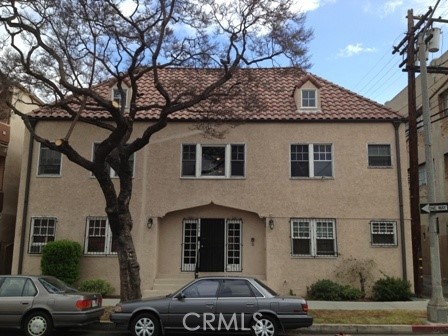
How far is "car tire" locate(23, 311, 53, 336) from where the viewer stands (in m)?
10.3

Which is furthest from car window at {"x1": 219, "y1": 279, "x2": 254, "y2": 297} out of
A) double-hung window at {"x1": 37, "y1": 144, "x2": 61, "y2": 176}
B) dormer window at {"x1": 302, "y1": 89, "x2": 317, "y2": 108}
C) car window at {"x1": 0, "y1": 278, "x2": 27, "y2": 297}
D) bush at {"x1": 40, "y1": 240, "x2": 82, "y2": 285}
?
double-hung window at {"x1": 37, "y1": 144, "x2": 61, "y2": 176}

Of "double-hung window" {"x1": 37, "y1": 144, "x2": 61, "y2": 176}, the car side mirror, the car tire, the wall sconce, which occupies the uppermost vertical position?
"double-hung window" {"x1": 37, "y1": 144, "x2": 61, "y2": 176}

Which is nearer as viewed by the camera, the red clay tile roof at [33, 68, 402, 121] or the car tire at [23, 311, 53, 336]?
the car tire at [23, 311, 53, 336]

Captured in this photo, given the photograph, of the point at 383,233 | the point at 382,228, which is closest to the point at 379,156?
the point at 382,228

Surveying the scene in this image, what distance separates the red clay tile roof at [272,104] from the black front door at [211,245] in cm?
406

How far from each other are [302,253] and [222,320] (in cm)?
760

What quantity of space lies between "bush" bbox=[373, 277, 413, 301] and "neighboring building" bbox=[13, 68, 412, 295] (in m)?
0.69

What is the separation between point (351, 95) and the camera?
62.5 feet

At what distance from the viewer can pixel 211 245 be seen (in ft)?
57.3

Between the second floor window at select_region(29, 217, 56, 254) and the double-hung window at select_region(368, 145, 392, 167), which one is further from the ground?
the double-hung window at select_region(368, 145, 392, 167)

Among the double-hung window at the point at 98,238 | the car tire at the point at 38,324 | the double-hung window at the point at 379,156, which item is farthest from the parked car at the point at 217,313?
the double-hung window at the point at 379,156

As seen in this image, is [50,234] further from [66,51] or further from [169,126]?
[66,51]

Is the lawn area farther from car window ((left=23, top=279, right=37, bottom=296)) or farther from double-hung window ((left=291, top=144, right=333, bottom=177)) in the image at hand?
car window ((left=23, top=279, right=37, bottom=296))

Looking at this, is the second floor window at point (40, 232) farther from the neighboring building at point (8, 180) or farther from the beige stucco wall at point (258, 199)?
the neighboring building at point (8, 180)
